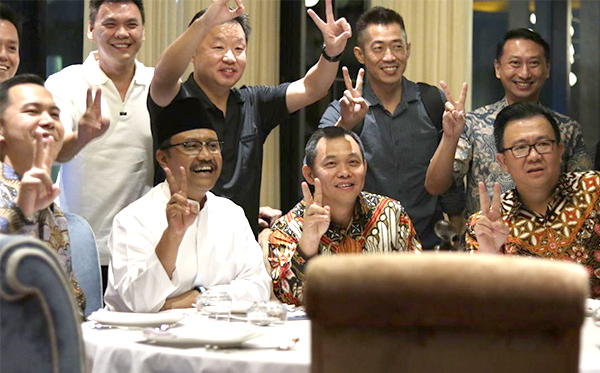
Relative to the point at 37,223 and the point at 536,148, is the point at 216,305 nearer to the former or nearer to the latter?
the point at 37,223

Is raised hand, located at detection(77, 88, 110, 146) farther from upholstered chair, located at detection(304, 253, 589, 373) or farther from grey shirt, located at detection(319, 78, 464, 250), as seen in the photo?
upholstered chair, located at detection(304, 253, 589, 373)

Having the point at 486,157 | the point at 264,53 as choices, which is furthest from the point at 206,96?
the point at 264,53

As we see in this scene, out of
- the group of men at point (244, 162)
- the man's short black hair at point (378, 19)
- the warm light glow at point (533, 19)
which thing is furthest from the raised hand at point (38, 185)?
the warm light glow at point (533, 19)

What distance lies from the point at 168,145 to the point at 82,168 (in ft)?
1.55

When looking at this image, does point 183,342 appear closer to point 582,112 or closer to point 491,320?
point 491,320

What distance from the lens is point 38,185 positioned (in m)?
2.15

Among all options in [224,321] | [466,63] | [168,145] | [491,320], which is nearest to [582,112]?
[466,63]

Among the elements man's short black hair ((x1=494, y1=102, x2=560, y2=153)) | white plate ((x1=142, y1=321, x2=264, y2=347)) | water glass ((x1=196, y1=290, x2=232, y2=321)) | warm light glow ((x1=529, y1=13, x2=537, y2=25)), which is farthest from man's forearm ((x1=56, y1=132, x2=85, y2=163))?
warm light glow ((x1=529, y1=13, x2=537, y2=25))

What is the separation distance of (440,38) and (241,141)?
6.34 ft

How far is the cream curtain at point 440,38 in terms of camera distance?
15.4 feet

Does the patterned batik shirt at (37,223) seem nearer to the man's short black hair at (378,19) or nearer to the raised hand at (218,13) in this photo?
the raised hand at (218,13)

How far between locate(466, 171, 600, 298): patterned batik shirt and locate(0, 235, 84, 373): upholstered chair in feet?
5.69

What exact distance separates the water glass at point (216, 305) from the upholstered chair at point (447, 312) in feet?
3.51

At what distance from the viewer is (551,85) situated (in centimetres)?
485
